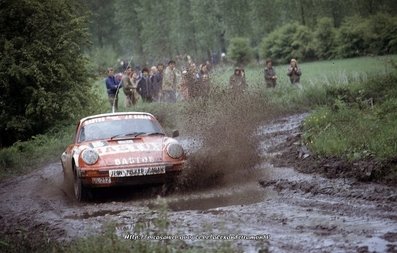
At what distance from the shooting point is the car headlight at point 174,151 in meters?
10.8

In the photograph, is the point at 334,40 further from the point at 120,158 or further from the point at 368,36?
the point at 120,158

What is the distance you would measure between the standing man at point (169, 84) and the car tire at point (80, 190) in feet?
38.0

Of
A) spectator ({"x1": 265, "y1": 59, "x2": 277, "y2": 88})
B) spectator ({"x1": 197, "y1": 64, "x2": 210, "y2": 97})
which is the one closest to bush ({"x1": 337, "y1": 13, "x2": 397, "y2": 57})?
spectator ({"x1": 265, "y1": 59, "x2": 277, "y2": 88})

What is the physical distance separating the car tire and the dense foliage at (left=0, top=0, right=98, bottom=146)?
9.18 metres

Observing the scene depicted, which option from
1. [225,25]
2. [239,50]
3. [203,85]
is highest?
[225,25]

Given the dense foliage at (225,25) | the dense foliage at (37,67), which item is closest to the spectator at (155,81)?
the dense foliage at (37,67)

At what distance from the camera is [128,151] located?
34.9ft

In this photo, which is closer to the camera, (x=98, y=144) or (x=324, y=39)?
(x=98, y=144)

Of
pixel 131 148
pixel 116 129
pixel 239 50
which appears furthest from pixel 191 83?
pixel 239 50

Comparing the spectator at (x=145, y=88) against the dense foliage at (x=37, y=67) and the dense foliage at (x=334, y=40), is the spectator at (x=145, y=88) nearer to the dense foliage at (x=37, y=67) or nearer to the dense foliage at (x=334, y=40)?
the dense foliage at (x=37, y=67)

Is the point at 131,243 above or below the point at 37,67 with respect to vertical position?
below

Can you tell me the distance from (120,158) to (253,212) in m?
3.06

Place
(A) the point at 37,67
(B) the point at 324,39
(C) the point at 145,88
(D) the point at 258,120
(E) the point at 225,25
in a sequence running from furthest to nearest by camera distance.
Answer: (E) the point at 225,25 → (B) the point at 324,39 → (C) the point at 145,88 → (A) the point at 37,67 → (D) the point at 258,120

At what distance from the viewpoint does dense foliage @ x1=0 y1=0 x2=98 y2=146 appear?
19.7 m
